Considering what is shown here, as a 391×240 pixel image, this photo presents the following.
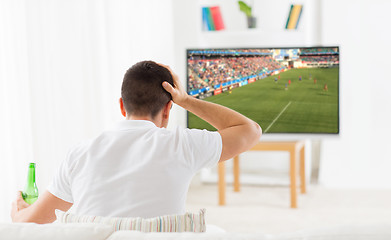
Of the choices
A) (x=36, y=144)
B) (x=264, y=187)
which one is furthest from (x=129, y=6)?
(x=264, y=187)

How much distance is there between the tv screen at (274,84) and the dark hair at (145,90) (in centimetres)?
229

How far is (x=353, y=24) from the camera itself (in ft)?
15.0

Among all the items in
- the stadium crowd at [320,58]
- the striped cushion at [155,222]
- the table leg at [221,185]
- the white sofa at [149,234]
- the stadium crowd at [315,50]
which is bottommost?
the table leg at [221,185]

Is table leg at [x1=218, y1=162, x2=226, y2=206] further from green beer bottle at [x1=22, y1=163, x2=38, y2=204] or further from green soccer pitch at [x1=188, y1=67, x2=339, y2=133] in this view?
green beer bottle at [x1=22, y1=163, x2=38, y2=204]

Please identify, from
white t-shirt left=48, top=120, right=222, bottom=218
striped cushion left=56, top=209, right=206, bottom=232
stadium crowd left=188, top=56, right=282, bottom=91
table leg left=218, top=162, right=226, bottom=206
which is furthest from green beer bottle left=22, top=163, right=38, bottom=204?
table leg left=218, top=162, right=226, bottom=206

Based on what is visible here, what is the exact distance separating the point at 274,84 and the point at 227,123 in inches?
92.7

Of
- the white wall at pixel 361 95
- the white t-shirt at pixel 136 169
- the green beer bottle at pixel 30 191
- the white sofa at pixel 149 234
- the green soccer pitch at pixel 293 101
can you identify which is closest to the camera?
the white sofa at pixel 149 234

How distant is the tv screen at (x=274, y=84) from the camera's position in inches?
150

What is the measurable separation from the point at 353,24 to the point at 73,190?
3847 millimetres

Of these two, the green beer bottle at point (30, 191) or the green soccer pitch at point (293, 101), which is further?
the green soccer pitch at point (293, 101)

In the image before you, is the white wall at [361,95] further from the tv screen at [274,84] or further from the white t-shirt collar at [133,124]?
the white t-shirt collar at [133,124]

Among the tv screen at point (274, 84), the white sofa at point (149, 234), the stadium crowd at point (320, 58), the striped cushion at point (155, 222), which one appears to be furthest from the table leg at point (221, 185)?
the white sofa at point (149, 234)

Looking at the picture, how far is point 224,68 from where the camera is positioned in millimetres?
3885

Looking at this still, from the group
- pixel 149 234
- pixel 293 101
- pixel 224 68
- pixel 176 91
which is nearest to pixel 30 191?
pixel 176 91
